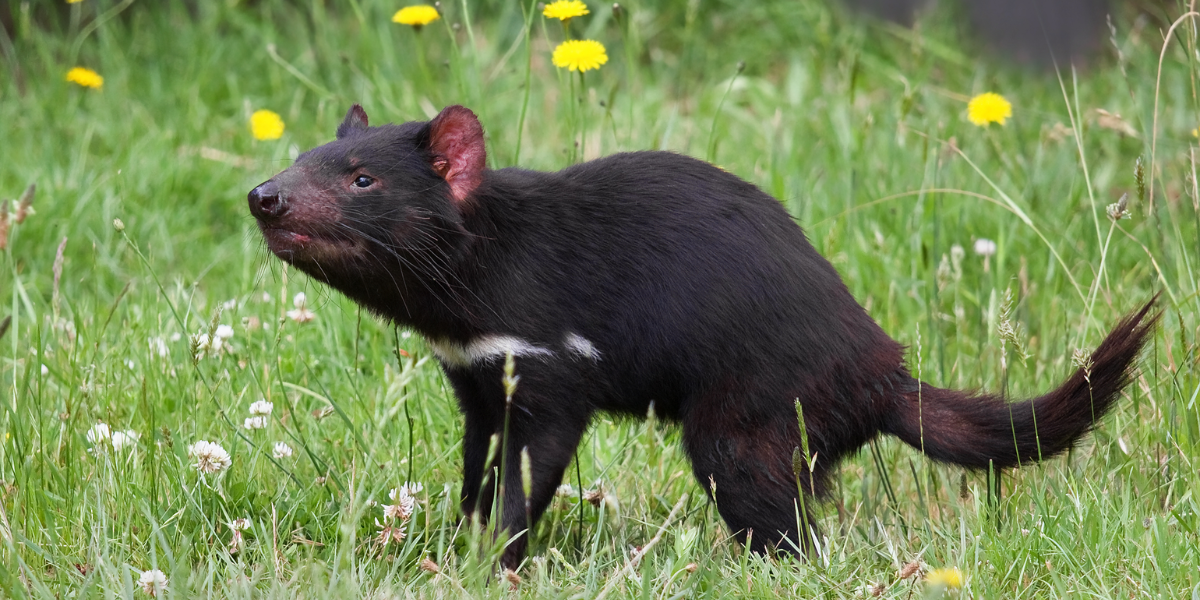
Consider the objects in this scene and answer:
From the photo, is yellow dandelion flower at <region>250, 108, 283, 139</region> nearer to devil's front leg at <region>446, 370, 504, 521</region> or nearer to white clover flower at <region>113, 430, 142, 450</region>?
white clover flower at <region>113, 430, 142, 450</region>

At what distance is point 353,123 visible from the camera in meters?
2.96

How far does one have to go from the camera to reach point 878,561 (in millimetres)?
2898

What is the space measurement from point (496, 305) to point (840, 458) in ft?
3.02

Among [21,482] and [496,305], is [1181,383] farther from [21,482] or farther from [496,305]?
[21,482]

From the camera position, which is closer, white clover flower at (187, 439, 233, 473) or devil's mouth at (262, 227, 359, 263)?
devil's mouth at (262, 227, 359, 263)

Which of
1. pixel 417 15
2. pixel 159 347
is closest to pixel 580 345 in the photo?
pixel 159 347

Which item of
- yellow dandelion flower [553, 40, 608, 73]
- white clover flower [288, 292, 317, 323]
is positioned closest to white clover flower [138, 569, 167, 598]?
white clover flower [288, 292, 317, 323]

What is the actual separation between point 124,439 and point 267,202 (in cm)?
82

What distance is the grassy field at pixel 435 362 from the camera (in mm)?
2691

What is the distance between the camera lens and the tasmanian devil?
108 inches

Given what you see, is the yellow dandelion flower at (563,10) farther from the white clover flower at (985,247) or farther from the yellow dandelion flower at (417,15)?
the white clover flower at (985,247)

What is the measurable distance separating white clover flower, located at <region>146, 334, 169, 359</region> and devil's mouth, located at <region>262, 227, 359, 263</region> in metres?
1.13

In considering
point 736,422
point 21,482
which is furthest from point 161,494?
point 736,422

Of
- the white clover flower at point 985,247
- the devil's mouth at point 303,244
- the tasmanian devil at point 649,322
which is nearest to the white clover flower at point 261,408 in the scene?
the tasmanian devil at point 649,322
